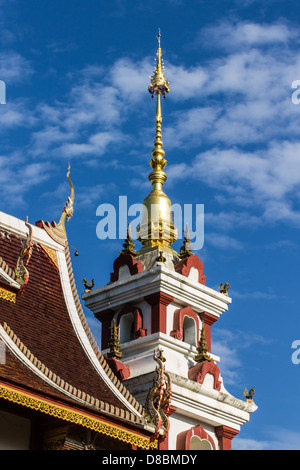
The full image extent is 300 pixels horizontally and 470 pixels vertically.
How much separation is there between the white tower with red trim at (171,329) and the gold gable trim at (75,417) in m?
5.49

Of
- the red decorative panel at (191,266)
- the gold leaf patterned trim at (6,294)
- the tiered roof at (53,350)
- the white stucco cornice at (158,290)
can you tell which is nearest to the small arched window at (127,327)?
the white stucco cornice at (158,290)

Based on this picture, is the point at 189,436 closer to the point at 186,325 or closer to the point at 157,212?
the point at 186,325

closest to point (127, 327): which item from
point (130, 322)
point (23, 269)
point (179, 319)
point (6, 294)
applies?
point (130, 322)

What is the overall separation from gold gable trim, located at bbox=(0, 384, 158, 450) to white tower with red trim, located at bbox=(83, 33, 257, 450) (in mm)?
5493

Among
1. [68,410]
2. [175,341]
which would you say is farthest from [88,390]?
[175,341]

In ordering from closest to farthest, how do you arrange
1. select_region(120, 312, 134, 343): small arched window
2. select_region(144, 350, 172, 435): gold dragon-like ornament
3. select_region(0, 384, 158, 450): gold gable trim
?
select_region(0, 384, 158, 450): gold gable trim → select_region(144, 350, 172, 435): gold dragon-like ornament → select_region(120, 312, 134, 343): small arched window

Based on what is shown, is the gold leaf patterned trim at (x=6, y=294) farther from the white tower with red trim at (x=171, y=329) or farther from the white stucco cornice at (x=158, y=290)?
the white stucco cornice at (x=158, y=290)

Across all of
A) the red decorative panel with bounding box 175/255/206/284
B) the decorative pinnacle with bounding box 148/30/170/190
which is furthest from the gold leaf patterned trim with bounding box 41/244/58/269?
the decorative pinnacle with bounding box 148/30/170/190

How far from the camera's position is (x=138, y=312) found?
26797 millimetres

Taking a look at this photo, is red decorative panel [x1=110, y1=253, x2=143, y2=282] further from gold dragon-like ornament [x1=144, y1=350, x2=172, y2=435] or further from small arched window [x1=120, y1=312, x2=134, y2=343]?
gold dragon-like ornament [x1=144, y1=350, x2=172, y2=435]

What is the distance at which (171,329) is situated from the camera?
26625 mm

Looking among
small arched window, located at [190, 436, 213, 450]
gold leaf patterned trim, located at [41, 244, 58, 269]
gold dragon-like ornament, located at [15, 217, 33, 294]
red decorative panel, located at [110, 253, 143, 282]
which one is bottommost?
small arched window, located at [190, 436, 213, 450]

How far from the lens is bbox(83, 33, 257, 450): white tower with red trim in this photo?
25.0 meters

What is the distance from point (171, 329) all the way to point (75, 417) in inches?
371
